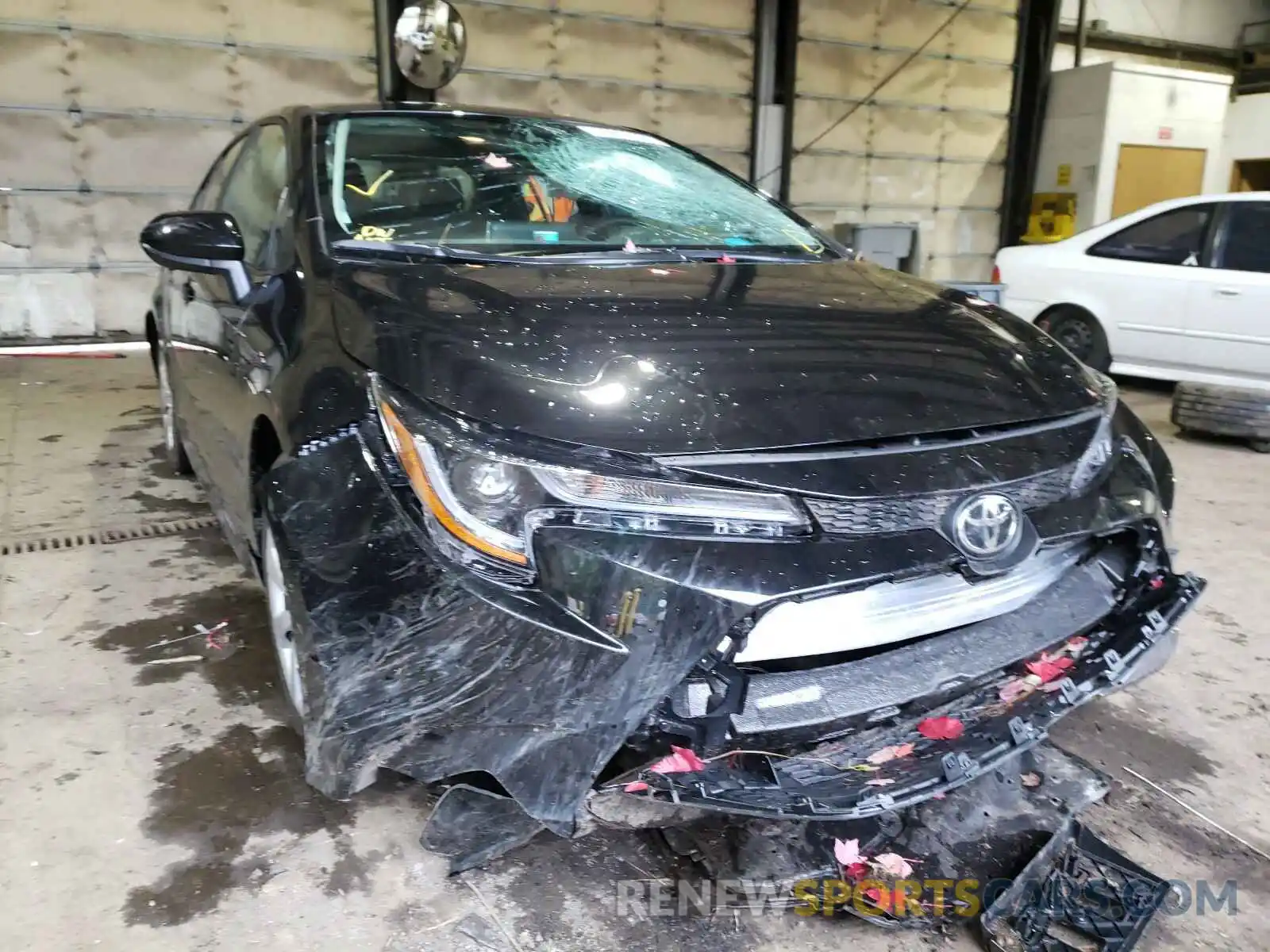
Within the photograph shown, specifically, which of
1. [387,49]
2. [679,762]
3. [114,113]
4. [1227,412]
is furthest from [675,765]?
[387,49]

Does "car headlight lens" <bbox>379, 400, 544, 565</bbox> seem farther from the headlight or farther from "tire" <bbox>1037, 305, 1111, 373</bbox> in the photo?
"tire" <bbox>1037, 305, 1111, 373</bbox>

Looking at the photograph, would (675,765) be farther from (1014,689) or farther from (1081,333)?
(1081,333)

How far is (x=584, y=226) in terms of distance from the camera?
2.17 metres

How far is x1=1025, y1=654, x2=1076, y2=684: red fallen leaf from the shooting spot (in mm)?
1575

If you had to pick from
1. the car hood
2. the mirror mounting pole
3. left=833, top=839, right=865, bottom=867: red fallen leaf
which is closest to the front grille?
the car hood

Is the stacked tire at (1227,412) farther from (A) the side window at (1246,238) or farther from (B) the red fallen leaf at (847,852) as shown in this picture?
(B) the red fallen leaf at (847,852)

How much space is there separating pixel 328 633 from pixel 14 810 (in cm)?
87

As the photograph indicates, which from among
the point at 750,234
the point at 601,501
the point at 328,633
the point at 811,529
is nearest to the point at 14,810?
the point at 328,633

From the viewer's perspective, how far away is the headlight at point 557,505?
128 centimetres

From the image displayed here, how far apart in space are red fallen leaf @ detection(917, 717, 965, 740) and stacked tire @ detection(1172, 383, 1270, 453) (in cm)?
404

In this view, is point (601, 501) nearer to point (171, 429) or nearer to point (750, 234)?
point (750, 234)

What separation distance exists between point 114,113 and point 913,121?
297 inches

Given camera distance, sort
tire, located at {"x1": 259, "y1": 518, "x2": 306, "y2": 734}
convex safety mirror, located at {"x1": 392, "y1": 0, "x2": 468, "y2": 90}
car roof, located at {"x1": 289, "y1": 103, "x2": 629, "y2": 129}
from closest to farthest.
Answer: tire, located at {"x1": 259, "y1": 518, "x2": 306, "y2": 734} < car roof, located at {"x1": 289, "y1": 103, "x2": 629, "y2": 129} < convex safety mirror, located at {"x1": 392, "y1": 0, "x2": 468, "y2": 90}

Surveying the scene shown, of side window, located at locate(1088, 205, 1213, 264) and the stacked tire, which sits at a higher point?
side window, located at locate(1088, 205, 1213, 264)
